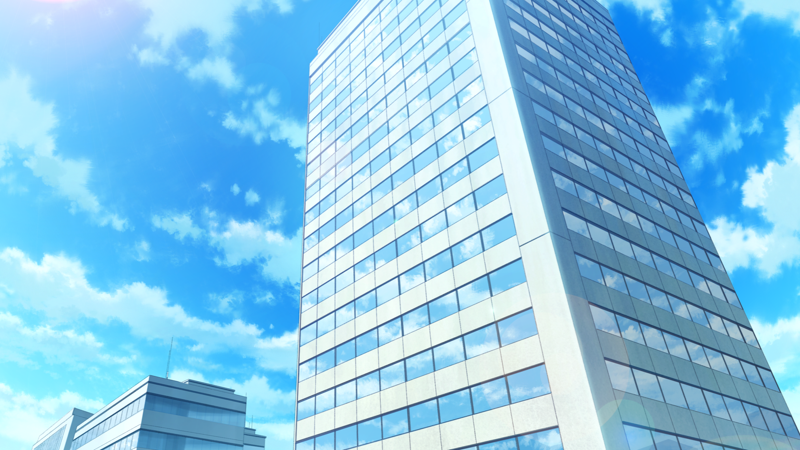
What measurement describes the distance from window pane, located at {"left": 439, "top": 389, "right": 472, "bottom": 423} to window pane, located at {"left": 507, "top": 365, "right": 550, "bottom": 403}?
2895 millimetres

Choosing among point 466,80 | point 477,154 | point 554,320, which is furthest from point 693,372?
point 466,80

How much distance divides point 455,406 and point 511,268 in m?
8.56

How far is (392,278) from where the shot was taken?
36.7 m

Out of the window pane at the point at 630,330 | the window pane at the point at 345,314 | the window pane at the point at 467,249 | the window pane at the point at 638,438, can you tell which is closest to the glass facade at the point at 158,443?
the window pane at the point at 345,314

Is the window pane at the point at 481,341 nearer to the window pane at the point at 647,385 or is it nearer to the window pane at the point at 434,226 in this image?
the window pane at the point at 647,385

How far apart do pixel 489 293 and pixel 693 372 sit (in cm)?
1338

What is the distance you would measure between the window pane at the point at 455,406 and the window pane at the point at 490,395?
0.48 m

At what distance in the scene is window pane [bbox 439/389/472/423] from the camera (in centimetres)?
2817

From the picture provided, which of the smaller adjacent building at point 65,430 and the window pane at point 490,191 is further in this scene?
the smaller adjacent building at point 65,430

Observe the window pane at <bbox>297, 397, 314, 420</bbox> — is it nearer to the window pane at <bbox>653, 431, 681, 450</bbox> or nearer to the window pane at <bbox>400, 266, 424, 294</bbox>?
the window pane at <bbox>400, 266, 424, 294</bbox>

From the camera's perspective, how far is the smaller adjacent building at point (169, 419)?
61.6 meters

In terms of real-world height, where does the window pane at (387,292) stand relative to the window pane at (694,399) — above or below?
above

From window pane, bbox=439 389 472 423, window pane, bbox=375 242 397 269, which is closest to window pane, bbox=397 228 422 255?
window pane, bbox=375 242 397 269

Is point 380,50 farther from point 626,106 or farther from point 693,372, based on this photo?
point 693,372
